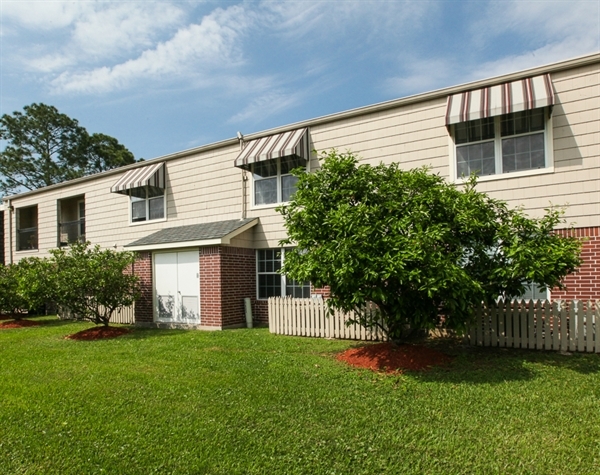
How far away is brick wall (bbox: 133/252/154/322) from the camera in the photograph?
44.5 feet

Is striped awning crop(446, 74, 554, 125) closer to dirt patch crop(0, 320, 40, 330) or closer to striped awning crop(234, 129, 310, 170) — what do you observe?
striped awning crop(234, 129, 310, 170)

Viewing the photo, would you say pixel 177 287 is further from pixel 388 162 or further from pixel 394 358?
pixel 394 358

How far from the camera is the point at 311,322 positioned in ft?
34.3

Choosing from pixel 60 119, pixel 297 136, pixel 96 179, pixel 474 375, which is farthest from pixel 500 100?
pixel 60 119

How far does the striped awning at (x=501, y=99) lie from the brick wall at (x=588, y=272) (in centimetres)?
276

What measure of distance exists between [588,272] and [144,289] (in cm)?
1199

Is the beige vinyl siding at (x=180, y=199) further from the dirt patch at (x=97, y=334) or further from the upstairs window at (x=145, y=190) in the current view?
the dirt patch at (x=97, y=334)

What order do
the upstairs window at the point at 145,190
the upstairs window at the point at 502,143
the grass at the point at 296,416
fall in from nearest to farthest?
the grass at the point at 296,416 → the upstairs window at the point at 502,143 → the upstairs window at the point at 145,190

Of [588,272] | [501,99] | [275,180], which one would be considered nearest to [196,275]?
[275,180]

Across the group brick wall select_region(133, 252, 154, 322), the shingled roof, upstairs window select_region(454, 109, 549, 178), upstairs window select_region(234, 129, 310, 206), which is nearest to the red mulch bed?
upstairs window select_region(454, 109, 549, 178)

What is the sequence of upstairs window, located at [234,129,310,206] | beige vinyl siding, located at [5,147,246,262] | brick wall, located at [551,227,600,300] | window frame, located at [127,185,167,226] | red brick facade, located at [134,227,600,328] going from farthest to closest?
1. window frame, located at [127,185,167,226]
2. beige vinyl siding, located at [5,147,246,262]
3. upstairs window, located at [234,129,310,206]
4. red brick facade, located at [134,227,600,328]
5. brick wall, located at [551,227,600,300]

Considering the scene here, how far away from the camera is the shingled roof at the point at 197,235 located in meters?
12.0

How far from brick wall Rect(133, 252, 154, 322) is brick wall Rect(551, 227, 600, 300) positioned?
1133 centimetres

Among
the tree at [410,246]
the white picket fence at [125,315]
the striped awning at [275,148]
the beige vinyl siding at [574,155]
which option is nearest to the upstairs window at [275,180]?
the striped awning at [275,148]
